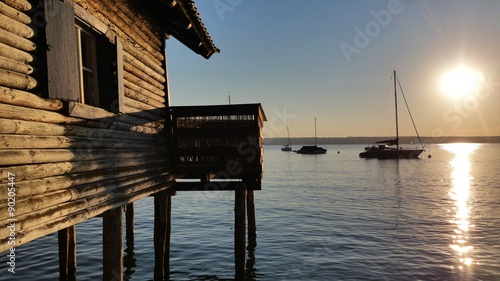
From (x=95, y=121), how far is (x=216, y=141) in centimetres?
402

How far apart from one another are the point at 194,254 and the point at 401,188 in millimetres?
26134

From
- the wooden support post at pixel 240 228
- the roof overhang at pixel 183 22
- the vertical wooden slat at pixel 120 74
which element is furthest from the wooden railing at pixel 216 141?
the vertical wooden slat at pixel 120 74

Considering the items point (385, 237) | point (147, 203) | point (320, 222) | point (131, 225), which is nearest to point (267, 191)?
point (147, 203)

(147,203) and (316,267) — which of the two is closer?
(316,267)

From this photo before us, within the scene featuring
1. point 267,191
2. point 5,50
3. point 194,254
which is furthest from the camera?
point 267,191

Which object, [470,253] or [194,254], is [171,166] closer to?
[194,254]

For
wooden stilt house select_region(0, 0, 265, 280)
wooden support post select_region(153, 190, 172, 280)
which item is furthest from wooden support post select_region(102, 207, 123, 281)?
wooden support post select_region(153, 190, 172, 280)

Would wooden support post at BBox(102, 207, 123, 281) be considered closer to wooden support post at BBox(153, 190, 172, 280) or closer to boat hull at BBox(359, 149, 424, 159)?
wooden support post at BBox(153, 190, 172, 280)

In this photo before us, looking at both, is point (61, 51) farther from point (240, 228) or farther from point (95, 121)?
point (240, 228)

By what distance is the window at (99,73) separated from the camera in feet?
21.6

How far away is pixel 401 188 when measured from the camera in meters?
34.4

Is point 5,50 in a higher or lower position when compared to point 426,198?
higher

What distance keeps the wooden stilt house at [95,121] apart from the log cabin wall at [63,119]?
14 millimetres

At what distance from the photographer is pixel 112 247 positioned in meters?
6.61
